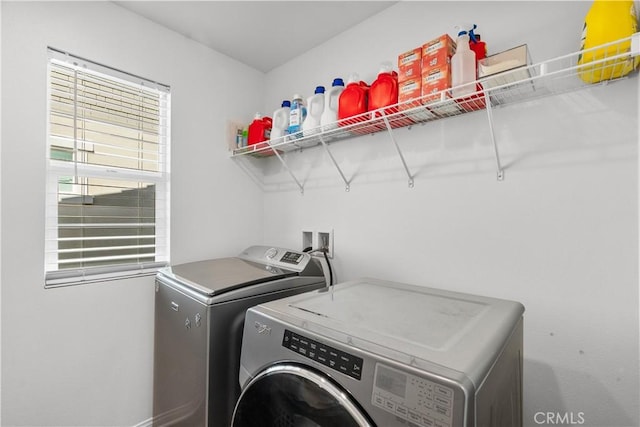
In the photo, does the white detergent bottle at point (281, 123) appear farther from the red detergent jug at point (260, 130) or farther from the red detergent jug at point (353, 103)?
the red detergent jug at point (353, 103)

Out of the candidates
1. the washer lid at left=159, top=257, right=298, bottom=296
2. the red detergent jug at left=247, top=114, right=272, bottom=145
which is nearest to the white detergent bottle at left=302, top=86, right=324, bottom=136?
the red detergent jug at left=247, top=114, right=272, bottom=145

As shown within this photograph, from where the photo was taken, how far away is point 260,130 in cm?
221

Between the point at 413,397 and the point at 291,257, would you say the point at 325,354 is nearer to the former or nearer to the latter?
the point at 413,397

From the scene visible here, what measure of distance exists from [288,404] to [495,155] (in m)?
1.35

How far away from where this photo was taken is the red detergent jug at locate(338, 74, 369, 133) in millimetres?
1608

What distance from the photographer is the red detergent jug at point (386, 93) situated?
4.89 feet

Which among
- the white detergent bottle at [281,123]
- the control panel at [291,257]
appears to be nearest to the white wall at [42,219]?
the white detergent bottle at [281,123]

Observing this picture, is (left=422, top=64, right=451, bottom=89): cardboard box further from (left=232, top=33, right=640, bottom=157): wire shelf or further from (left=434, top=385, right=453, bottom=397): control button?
(left=434, top=385, right=453, bottom=397): control button

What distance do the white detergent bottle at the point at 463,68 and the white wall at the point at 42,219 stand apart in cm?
170

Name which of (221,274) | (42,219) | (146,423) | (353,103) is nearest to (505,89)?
(353,103)

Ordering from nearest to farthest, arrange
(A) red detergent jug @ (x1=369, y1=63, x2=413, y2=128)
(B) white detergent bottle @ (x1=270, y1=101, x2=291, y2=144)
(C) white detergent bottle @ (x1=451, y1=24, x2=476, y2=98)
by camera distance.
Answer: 1. (C) white detergent bottle @ (x1=451, y1=24, x2=476, y2=98)
2. (A) red detergent jug @ (x1=369, y1=63, x2=413, y2=128)
3. (B) white detergent bottle @ (x1=270, y1=101, x2=291, y2=144)

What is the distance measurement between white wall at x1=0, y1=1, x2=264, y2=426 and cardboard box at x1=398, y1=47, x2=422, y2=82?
145 centimetres

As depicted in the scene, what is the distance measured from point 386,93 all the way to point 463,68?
1.18 feet

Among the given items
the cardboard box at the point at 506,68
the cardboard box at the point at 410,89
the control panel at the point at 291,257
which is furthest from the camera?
the control panel at the point at 291,257
